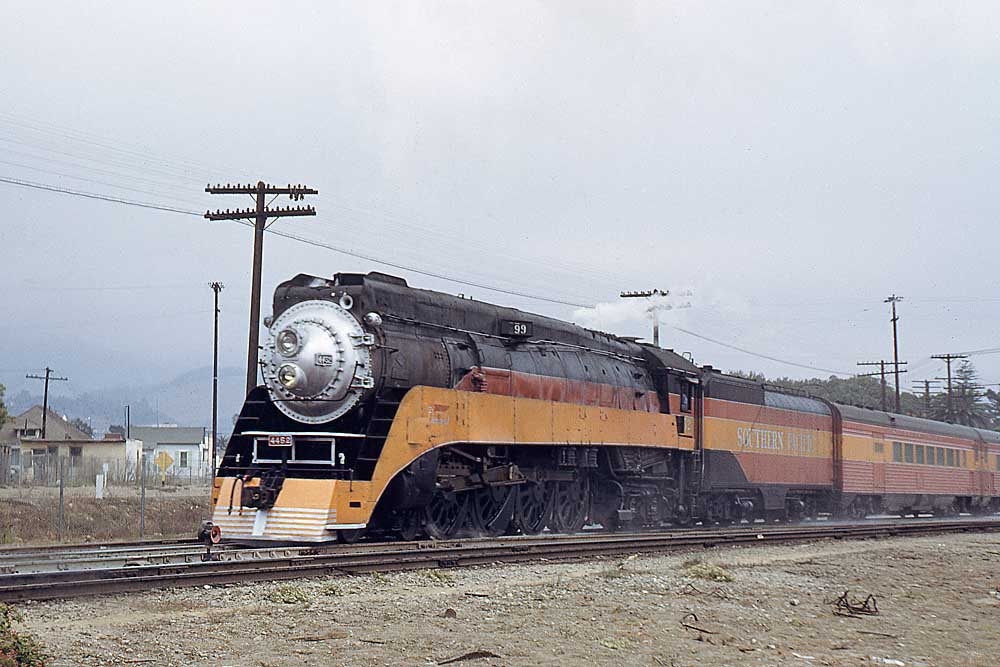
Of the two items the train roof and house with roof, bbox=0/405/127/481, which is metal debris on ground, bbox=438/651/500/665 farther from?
the train roof

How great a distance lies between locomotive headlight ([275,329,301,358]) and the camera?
15.9 metres

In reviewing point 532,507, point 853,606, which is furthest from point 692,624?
point 532,507

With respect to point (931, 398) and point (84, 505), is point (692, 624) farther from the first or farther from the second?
point (931, 398)

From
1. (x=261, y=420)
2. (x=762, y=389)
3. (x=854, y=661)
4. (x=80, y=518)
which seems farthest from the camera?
(x=762, y=389)

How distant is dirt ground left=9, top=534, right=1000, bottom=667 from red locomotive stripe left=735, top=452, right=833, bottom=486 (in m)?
13.2

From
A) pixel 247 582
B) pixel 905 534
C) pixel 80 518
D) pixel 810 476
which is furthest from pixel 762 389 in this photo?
pixel 247 582

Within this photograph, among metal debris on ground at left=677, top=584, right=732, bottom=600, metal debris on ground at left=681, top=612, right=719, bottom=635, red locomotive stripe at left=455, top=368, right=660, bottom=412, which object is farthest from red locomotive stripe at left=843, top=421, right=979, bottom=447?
metal debris on ground at left=681, top=612, right=719, bottom=635

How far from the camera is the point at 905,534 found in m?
23.8

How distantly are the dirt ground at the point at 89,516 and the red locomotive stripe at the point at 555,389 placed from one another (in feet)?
31.7

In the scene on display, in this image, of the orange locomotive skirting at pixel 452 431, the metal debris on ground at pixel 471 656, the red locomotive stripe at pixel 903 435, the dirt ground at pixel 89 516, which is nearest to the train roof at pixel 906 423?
the red locomotive stripe at pixel 903 435

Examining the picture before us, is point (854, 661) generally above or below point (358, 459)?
below

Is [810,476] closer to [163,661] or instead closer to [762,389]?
[762,389]

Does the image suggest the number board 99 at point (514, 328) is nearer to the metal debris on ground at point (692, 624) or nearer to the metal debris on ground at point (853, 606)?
the metal debris on ground at point (853, 606)

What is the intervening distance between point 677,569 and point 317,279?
738 cm
